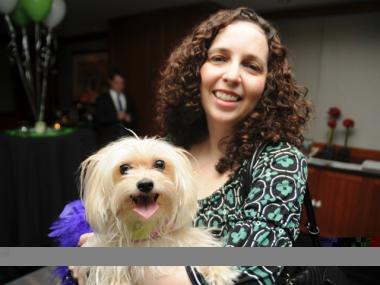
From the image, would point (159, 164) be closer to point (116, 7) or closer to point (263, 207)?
point (263, 207)

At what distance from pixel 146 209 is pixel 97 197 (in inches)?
5.1

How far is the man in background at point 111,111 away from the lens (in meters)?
4.33

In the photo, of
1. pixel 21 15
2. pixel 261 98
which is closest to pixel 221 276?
pixel 261 98

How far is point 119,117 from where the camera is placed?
4.48m

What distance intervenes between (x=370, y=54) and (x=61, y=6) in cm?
347

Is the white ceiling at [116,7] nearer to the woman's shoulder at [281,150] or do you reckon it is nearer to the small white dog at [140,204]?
the woman's shoulder at [281,150]

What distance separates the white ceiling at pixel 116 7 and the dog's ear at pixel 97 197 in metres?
3.57

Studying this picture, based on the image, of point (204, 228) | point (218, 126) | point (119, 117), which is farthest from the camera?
point (119, 117)

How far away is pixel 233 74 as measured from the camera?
2.68 feet

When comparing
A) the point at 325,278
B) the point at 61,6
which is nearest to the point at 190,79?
the point at 325,278

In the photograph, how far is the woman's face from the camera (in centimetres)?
81

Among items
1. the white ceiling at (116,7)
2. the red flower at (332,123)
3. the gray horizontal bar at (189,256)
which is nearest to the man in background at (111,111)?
the white ceiling at (116,7)

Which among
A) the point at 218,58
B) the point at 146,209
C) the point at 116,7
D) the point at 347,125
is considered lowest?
the point at 146,209

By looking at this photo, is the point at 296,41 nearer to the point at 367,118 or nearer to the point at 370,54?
the point at 370,54
